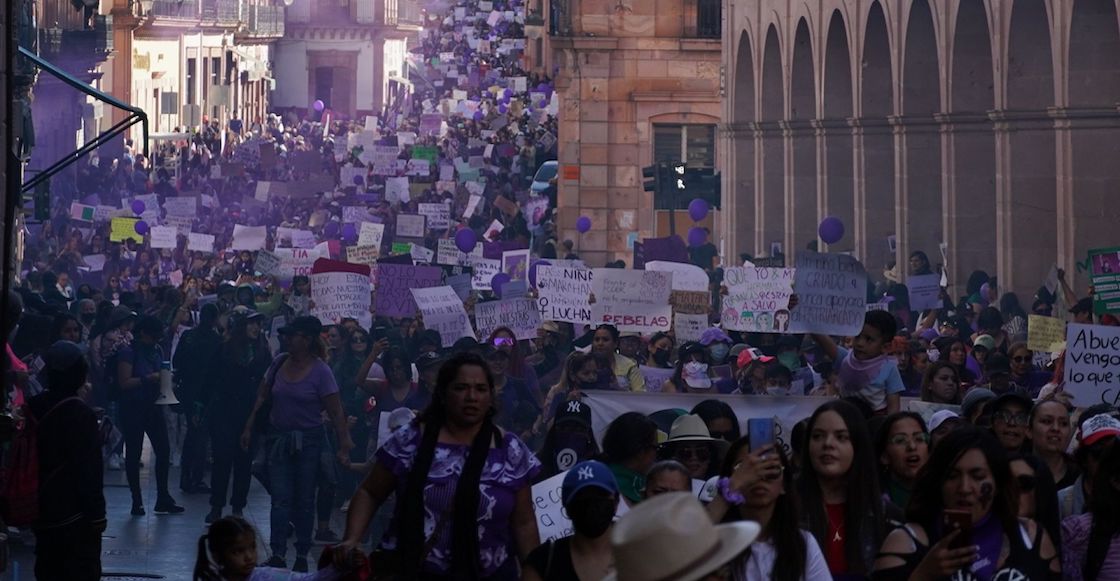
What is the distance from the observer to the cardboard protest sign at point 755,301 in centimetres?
1730

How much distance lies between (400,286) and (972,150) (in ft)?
32.3

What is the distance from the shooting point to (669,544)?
15.2ft

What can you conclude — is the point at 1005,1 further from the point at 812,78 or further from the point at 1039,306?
the point at 812,78

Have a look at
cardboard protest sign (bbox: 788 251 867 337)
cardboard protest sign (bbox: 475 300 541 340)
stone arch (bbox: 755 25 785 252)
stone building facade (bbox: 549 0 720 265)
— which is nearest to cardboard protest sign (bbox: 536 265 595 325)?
cardboard protest sign (bbox: 475 300 541 340)

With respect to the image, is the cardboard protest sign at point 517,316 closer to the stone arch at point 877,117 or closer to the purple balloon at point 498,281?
the purple balloon at point 498,281

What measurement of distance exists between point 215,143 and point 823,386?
54194 millimetres

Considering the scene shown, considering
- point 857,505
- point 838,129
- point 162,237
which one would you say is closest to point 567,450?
point 857,505

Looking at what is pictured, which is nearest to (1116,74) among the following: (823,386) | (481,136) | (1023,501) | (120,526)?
(823,386)

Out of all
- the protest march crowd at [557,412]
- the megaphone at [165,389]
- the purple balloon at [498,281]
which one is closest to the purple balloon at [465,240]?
the protest march crowd at [557,412]

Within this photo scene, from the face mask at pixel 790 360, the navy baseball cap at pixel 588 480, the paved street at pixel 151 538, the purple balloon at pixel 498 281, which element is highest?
the purple balloon at pixel 498 281

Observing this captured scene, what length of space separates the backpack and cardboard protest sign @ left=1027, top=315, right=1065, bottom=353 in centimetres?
731

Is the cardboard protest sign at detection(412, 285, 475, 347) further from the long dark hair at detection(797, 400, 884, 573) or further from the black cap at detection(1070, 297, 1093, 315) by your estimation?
the long dark hair at detection(797, 400, 884, 573)

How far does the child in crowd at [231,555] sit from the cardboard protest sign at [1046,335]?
339 inches

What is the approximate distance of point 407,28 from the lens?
14388 cm
